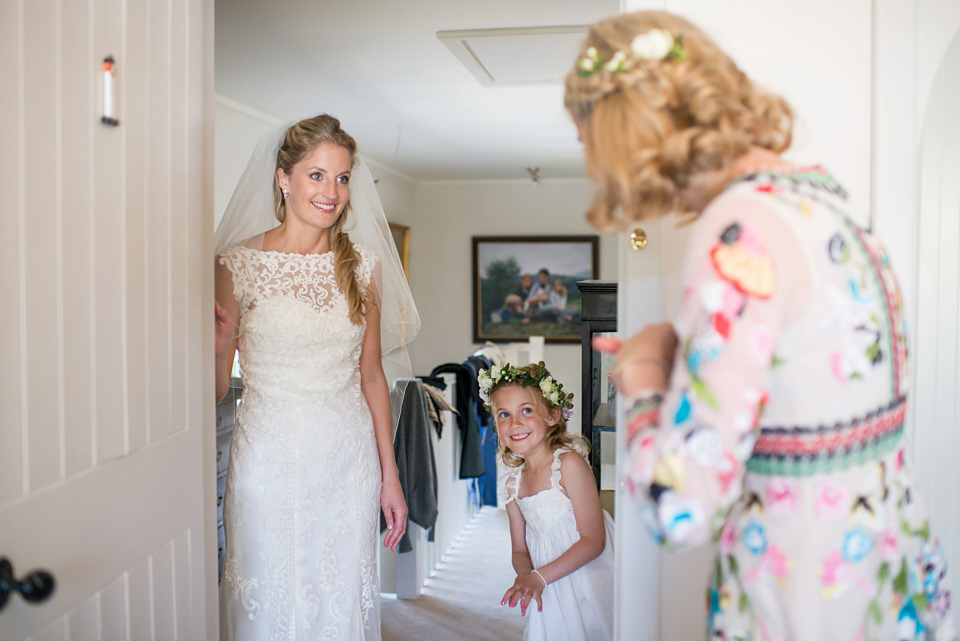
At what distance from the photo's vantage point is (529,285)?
836 centimetres

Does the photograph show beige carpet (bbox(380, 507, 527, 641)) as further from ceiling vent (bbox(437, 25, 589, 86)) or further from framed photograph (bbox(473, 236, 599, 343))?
framed photograph (bbox(473, 236, 599, 343))

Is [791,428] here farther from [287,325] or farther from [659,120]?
[287,325]

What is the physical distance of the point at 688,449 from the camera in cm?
74

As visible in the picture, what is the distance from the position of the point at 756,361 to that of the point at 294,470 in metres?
1.41

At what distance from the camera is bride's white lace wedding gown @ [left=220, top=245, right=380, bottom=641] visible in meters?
1.87

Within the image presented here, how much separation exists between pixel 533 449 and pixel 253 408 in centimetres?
84

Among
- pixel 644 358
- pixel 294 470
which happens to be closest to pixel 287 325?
A: pixel 294 470

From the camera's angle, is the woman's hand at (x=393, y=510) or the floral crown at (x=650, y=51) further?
the woman's hand at (x=393, y=510)

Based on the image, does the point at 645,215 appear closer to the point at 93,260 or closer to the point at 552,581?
the point at 93,260

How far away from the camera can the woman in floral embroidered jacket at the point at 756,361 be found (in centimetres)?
74

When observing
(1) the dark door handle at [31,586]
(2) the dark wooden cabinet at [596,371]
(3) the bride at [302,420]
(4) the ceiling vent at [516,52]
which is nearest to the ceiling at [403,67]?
(4) the ceiling vent at [516,52]

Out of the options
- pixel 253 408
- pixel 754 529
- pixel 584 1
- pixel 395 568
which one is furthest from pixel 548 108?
pixel 754 529

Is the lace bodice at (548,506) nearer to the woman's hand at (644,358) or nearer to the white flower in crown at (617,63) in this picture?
the woman's hand at (644,358)

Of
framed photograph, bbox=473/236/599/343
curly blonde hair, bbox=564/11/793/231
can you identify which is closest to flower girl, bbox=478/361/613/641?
curly blonde hair, bbox=564/11/793/231
